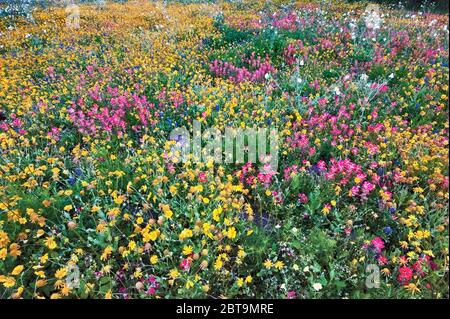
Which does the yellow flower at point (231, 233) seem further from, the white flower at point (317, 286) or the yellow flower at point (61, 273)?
the yellow flower at point (61, 273)

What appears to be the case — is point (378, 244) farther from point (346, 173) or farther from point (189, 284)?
point (189, 284)

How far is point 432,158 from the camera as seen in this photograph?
162 inches

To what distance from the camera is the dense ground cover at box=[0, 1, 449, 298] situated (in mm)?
3195

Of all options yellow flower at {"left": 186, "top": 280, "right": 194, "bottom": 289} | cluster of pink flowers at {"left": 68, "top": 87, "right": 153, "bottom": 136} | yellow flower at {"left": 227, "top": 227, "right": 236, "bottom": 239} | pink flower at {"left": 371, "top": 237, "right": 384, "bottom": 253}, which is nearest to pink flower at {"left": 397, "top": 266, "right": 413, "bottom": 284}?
pink flower at {"left": 371, "top": 237, "right": 384, "bottom": 253}

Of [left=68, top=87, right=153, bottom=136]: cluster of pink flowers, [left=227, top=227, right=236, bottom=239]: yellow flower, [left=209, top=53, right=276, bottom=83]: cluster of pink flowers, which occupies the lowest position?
[left=227, top=227, right=236, bottom=239]: yellow flower

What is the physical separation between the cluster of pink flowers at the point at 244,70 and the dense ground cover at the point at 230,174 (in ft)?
0.23

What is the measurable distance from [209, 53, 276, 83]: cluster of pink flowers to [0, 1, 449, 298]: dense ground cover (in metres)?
0.07

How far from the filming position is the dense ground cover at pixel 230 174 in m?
3.20

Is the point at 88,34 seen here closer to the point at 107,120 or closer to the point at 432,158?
the point at 107,120

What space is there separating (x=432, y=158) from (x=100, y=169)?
4370 mm

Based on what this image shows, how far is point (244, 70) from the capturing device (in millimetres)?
7168

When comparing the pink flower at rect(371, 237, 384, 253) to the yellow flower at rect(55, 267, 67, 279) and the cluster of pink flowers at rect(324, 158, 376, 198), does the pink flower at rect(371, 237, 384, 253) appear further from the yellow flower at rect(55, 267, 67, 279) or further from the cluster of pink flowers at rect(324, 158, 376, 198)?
the yellow flower at rect(55, 267, 67, 279)

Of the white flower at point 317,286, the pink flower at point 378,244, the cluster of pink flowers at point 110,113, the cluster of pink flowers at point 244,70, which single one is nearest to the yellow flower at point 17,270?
the cluster of pink flowers at point 110,113

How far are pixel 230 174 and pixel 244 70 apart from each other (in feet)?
11.5
